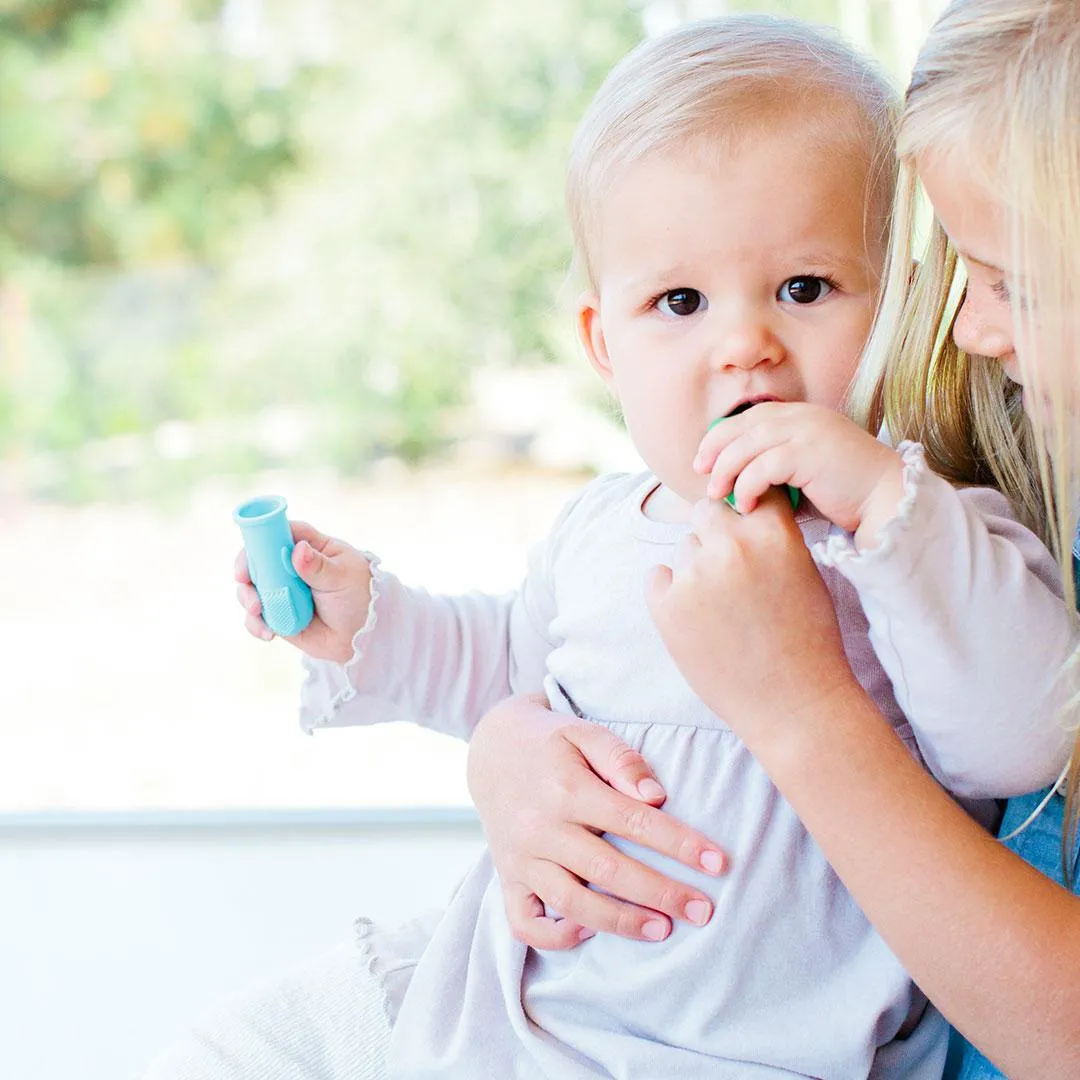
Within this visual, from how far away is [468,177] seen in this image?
4012 mm

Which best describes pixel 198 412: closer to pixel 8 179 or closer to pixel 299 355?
pixel 299 355

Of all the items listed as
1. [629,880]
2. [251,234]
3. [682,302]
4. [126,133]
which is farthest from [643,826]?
[126,133]

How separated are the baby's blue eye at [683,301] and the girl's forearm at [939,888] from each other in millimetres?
307

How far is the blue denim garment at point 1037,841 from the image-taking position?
839mm

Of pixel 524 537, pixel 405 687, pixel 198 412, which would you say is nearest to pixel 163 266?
pixel 198 412

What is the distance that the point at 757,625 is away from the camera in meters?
0.81

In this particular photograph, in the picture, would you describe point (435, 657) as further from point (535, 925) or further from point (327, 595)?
point (535, 925)

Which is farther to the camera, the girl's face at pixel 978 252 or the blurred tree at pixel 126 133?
the blurred tree at pixel 126 133

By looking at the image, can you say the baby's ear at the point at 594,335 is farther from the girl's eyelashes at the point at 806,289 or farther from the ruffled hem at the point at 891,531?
the ruffled hem at the point at 891,531

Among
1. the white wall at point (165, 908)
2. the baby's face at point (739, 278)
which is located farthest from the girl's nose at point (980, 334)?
the white wall at point (165, 908)

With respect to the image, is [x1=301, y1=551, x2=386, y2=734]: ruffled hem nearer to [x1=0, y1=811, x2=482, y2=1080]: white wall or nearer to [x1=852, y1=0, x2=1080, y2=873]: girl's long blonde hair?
[x1=0, y1=811, x2=482, y2=1080]: white wall

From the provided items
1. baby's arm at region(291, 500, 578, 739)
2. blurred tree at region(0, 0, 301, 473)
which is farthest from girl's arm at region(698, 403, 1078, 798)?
blurred tree at region(0, 0, 301, 473)

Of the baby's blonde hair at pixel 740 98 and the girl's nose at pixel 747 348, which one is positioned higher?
the baby's blonde hair at pixel 740 98

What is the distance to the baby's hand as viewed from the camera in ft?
3.66
